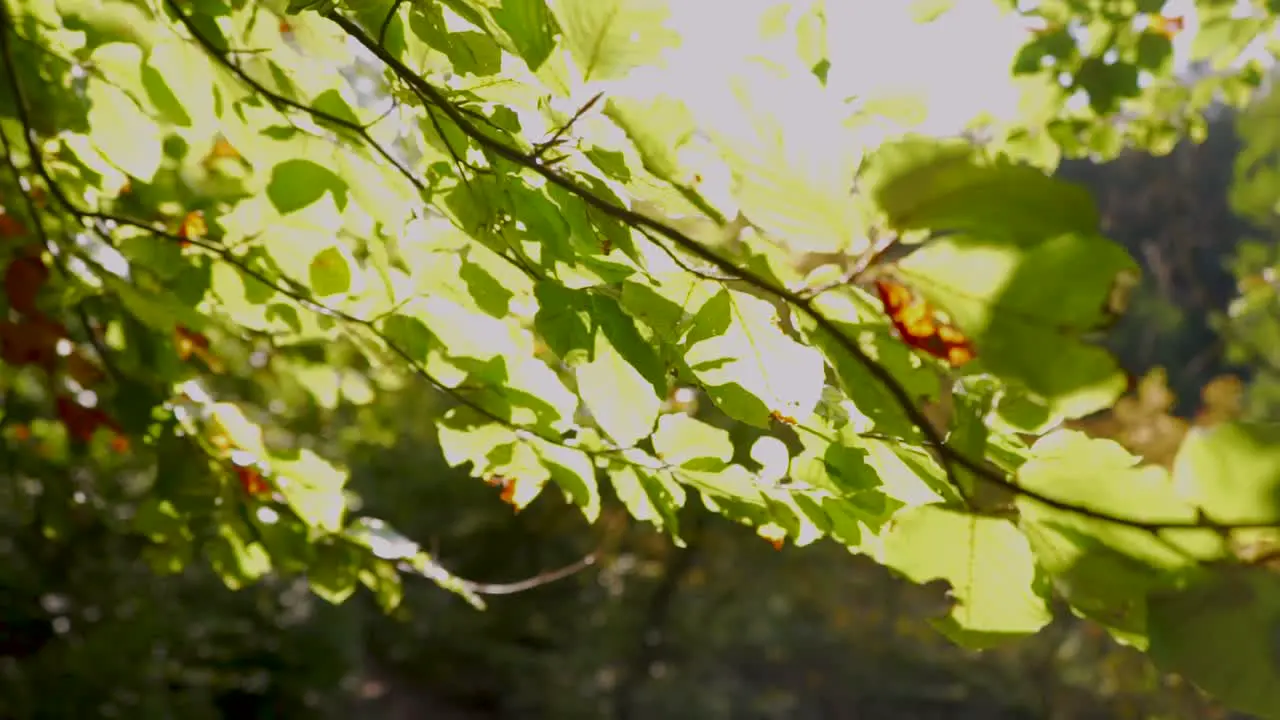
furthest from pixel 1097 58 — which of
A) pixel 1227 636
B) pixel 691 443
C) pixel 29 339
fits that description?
pixel 29 339

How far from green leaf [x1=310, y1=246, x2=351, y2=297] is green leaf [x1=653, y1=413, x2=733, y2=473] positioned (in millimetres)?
363

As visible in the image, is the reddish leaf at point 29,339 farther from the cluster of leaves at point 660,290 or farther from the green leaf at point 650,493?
the green leaf at point 650,493

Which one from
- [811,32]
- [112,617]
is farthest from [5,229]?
[112,617]

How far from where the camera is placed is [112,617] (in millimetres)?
3832

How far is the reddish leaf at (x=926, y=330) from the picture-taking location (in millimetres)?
487

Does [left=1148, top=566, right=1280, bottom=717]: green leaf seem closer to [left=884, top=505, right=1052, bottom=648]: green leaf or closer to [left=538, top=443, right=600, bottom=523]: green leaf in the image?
[left=884, top=505, right=1052, bottom=648]: green leaf

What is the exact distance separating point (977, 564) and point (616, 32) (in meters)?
0.35

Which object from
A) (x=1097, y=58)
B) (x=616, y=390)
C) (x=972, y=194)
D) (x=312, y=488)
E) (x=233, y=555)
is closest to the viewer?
(x=972, y=194)

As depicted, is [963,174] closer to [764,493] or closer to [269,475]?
[764,493]

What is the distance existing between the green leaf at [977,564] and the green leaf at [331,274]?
61 centimetres

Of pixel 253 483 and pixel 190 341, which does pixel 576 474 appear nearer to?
pixel 253 483

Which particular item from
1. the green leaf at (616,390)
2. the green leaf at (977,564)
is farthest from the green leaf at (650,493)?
the green leaf at (977,564)

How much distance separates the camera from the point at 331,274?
94 cm

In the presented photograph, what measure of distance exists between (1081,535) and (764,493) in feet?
1.08
